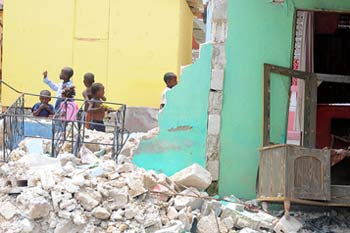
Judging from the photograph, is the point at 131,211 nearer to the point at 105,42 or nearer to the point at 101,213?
the point at 101,213

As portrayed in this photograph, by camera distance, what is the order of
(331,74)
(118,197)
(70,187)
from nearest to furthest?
(70,187) < (118,197) < (331,74)

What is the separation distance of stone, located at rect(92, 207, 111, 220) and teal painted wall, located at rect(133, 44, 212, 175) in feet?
5.98

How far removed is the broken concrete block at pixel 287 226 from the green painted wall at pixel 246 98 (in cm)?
86

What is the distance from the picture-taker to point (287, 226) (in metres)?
6.27

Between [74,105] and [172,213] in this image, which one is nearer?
[172,213]

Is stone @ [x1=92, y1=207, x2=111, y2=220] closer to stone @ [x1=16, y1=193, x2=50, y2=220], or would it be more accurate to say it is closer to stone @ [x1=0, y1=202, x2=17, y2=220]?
stone @ [x1=16, y1=193, x2=50, y2=220]

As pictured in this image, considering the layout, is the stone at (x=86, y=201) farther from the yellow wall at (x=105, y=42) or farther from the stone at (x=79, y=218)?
the yellow wall at (x=105, y=42)

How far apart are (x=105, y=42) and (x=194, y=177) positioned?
21.6 ft

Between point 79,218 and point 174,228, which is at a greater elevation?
point 79,218

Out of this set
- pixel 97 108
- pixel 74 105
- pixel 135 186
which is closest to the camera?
pixel 135 186

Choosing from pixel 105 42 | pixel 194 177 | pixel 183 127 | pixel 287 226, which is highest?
pixel 105 42

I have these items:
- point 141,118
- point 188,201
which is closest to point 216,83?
point 188,201

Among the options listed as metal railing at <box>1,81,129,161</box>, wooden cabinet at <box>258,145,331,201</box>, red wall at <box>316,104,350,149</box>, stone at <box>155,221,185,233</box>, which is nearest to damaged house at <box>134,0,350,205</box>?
metal railing at <box>1,81,129,161</box>

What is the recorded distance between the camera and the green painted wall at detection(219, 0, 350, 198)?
7.16 m
